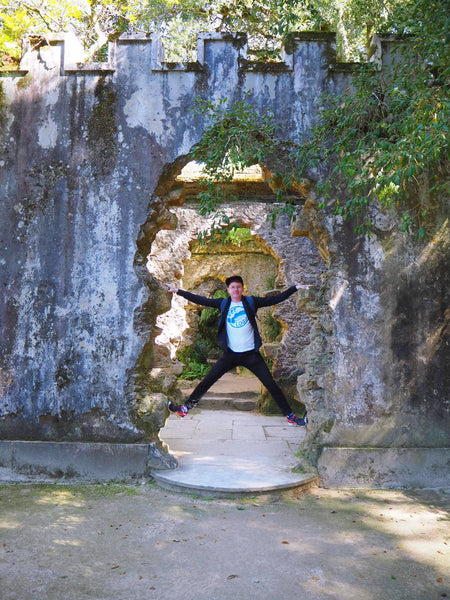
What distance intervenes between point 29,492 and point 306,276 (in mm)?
7170

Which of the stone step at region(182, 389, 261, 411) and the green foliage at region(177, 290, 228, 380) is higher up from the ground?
the green foliage at region(177, 290, 228, 380)

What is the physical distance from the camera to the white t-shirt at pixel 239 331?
18.9 feet

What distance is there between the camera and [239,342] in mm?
5777

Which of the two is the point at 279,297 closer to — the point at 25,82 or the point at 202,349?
the point at 25,82

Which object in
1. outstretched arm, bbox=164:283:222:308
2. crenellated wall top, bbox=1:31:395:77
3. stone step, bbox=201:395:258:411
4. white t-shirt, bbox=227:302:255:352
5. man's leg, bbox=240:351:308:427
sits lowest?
stone step, bbox=201:395:258:411

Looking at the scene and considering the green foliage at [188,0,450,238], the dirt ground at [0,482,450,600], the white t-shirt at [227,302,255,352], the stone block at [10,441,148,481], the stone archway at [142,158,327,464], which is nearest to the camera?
the dirt ground at [0,482,450,600]

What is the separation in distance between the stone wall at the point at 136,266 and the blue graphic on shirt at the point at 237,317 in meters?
0.83

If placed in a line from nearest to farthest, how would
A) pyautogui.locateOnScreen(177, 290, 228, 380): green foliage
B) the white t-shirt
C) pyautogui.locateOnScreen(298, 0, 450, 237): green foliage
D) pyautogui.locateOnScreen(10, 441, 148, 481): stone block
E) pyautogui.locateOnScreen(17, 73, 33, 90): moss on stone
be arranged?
pyautogui.locateOnScreen(298, 0, 450, 237): green foliage, pyautogui.locateOnScreen(10, 441, 148, 481): stone block, the white t-shirt, pyautogui.locateOnScreen(17, 73, 33, 90): moss on stone, pyautogui.locateOnScreen(177, 290, 228, 380): green foliage

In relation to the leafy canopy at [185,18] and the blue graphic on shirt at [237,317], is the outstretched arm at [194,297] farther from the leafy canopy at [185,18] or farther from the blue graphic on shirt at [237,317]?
the leafy canopy at [185,18]

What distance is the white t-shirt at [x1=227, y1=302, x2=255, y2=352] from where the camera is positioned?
5773mm

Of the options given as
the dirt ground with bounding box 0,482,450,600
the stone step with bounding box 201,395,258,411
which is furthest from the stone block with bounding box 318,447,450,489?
the stone step with bounding box 201,395,258,411

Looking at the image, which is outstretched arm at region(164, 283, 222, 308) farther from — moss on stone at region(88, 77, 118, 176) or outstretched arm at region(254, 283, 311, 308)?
moss on stone at region(88, 77, 118, 176)

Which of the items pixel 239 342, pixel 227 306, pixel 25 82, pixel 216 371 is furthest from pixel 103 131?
pixel 216 371

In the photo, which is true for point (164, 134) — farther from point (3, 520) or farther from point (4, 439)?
point (3, 520)
